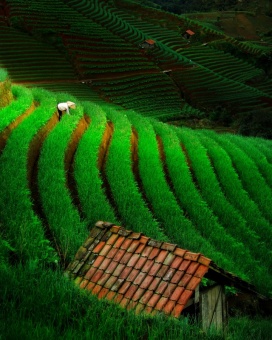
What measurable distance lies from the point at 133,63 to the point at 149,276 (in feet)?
140

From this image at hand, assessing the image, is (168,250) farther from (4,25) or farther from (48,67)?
(4,25)

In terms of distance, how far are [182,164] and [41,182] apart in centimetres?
487

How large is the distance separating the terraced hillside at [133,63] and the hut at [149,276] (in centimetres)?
2810

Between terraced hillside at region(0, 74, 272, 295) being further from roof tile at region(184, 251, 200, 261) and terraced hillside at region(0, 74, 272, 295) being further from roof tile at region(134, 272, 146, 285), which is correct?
roof tile at region(184, 251, 200, 261)

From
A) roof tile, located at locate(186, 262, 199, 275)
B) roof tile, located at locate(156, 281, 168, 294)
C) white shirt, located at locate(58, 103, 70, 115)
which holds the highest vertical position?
roof tile, located at locate(186, 262, 199, 275)

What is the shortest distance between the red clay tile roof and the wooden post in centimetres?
49

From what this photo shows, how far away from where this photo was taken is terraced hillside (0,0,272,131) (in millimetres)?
37469

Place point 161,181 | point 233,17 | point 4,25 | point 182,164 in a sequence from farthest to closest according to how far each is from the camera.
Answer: point 233,17, point 4,25, point 182,164, point 161,181

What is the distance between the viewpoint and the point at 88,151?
35.2 feet

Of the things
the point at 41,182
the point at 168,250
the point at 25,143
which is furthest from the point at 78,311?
the point at 25,143

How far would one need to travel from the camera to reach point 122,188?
918 cm

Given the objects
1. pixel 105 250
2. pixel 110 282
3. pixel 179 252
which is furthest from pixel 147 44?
pixel 110 282

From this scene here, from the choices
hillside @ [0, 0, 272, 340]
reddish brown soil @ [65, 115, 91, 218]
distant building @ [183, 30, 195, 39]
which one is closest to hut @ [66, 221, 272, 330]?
hillside @ [0, 0, 272, 340]

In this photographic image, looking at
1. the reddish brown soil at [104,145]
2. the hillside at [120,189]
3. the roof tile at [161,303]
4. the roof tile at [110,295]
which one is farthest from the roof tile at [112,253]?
the reddish brown soil at [104,145]
